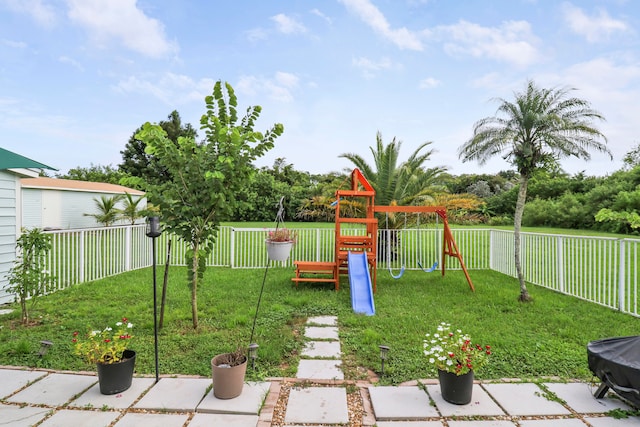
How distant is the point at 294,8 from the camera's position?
6.76 meters

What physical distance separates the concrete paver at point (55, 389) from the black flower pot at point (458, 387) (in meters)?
2.76

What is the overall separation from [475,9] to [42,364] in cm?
847

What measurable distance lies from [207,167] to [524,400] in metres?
3.57

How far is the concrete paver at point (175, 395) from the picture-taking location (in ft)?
7.57

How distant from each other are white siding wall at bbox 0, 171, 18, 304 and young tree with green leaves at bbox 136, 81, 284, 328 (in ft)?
10.1

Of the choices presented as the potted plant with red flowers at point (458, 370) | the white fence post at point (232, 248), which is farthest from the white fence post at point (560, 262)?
the white fence post at point (232, 248)


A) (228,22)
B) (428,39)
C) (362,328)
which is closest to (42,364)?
(362,328)

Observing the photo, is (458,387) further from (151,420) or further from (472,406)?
(151,420)

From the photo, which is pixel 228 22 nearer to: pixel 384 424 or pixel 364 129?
pixel 364 129

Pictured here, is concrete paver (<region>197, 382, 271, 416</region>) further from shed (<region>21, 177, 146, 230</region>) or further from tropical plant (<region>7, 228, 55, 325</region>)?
shed (<region>21, 177, 146, 230</region>)

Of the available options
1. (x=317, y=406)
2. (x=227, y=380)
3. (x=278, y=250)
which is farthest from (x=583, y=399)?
(x=278, y=250)

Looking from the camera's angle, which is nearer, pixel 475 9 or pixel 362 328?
pixel 362 328

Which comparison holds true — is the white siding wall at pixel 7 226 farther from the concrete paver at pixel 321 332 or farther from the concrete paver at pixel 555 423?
the concrete paver at pixel 555 423

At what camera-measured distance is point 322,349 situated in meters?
3.45
